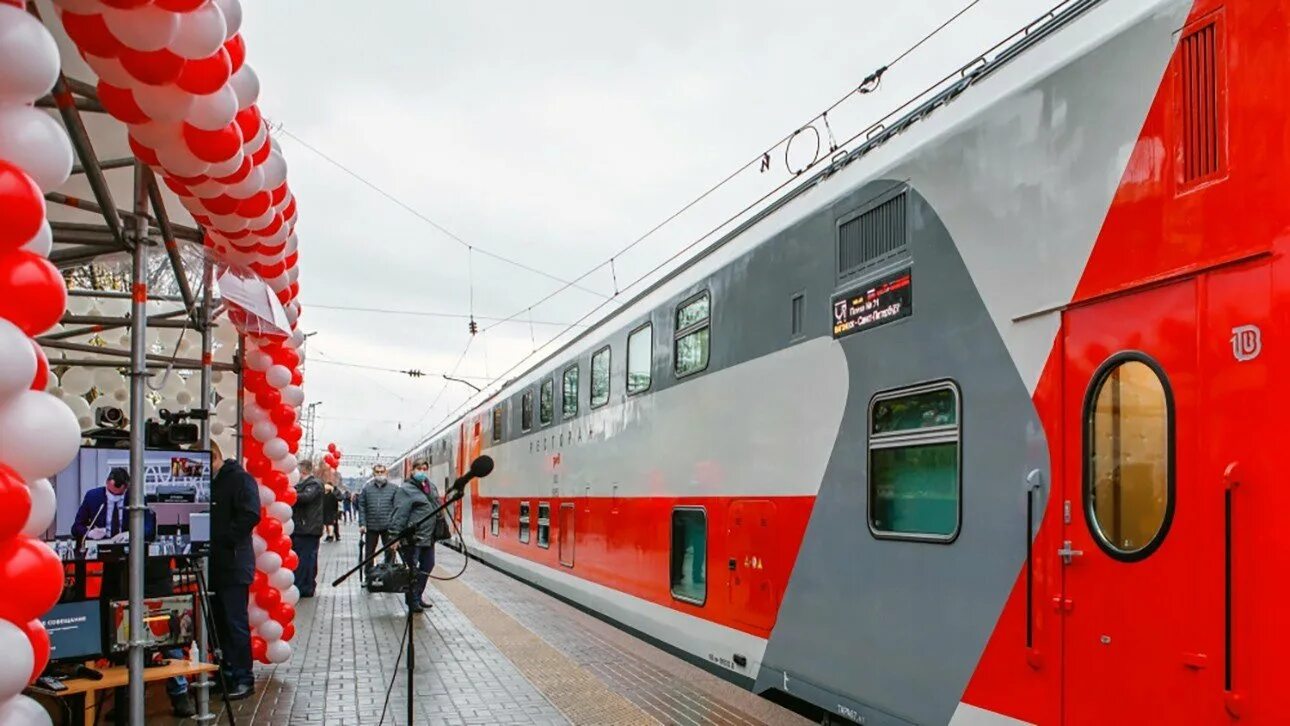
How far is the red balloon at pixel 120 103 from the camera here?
403 centimetres

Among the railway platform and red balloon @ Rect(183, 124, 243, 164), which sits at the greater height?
red balloon @ Rect(183, 124, 243, 164)

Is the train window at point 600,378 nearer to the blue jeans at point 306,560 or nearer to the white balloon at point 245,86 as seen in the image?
the blue jeans at point 306,560

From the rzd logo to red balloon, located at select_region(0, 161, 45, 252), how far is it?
Result: 3.69 m

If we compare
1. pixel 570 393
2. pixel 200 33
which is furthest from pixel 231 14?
pixel 570 393

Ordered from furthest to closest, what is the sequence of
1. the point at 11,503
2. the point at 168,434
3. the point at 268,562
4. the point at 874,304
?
the point at 268,562 < the point at 168,434 < the point at 874,304 < the point at 11,503

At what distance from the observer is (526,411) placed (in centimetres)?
1512

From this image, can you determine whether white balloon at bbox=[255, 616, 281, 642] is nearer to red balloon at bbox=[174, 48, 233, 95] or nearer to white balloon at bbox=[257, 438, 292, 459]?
white balloon at bbox=[257, 438, 292, 459]

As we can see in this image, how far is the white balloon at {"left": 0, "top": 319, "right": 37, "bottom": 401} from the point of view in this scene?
2.68 meters

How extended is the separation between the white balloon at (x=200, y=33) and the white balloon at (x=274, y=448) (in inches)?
202

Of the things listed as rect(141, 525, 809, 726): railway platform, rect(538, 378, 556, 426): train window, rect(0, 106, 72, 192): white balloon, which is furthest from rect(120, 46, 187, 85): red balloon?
rect(538, 378, 556, 426): train window

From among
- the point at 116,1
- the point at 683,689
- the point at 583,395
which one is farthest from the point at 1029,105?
the point at 583,395

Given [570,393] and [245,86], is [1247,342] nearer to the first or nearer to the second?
[245,86]

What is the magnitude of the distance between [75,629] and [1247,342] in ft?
19.4

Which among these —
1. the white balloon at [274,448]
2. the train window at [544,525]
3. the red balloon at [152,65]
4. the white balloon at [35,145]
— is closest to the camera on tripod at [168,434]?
the white balloon at [274,448]
